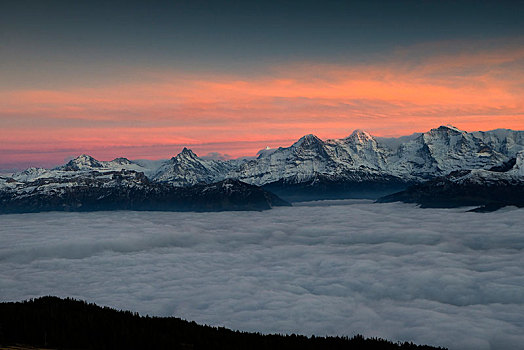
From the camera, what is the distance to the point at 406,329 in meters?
193

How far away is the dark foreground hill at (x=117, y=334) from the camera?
127m

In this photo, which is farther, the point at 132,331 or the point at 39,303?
the point at 39,303

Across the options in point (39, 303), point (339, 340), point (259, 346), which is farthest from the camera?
point (39, 303)

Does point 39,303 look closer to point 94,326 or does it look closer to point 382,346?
point 94,326

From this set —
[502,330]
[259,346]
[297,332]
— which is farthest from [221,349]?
[502,330]

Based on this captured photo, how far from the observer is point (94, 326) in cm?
14025

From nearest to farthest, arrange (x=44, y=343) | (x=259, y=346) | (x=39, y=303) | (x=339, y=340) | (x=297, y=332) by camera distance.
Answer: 1. (x=44, y=343)
2. (x=259, y=346)
3. (x=339, y=340)
4. (x=39, y=303)
5. (x=297, y=332)

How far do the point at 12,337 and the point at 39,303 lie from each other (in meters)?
49.7

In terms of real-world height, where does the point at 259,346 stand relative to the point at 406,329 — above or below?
above

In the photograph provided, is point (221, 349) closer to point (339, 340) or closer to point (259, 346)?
point (259, 346)

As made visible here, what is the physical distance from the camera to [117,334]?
136 m

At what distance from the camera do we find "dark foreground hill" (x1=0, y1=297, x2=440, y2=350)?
416 ft

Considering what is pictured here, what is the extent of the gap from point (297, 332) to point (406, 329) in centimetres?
4806

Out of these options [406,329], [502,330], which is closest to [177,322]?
[406,329]
